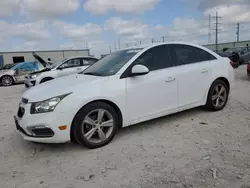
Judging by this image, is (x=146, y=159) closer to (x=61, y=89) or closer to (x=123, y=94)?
(x=123, y=94)

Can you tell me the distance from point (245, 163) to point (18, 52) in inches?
1499

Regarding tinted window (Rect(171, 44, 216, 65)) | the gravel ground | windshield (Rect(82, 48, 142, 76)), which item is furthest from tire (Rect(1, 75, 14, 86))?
tinted window (Rect(171, 44, 216, 65))

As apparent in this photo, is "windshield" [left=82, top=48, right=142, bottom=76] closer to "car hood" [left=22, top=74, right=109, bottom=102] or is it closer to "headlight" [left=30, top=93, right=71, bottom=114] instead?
"car hood" [left=22, top=74, right=109, bottom=102]

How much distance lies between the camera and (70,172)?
2.61 m

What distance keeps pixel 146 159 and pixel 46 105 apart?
5.09ft

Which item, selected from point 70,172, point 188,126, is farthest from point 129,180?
point 188,126

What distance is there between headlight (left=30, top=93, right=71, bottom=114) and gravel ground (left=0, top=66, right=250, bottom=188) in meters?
0.71

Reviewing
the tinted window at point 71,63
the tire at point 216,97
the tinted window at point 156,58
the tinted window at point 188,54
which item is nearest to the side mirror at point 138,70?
the tinted window at point 156,58

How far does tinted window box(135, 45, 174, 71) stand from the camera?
368 centimetres

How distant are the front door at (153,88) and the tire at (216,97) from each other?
977 millimetres

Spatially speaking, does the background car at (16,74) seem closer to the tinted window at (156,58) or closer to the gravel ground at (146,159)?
the gravel ground at (146,159)

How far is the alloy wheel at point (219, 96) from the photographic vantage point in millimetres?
4452

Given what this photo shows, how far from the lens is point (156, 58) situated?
12.5ft

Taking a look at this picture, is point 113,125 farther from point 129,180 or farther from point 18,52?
point 18,52
